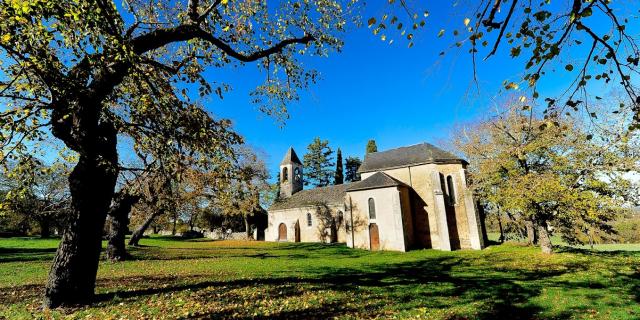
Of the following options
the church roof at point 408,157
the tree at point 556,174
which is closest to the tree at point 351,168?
the church roof at point 408,157

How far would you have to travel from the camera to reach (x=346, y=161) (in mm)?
68000

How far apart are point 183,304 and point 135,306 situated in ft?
3.91

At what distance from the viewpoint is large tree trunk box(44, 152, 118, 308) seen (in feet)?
24.6

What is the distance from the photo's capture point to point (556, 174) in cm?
1912

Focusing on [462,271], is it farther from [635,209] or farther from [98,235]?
[98,235]

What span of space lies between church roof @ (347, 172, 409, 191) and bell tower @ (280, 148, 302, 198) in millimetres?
17595

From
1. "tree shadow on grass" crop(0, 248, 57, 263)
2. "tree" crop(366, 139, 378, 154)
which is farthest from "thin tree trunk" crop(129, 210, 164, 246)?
"tree" crop(366, 139, 378, 154)

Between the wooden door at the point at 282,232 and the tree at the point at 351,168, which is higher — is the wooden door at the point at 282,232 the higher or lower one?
the lower one

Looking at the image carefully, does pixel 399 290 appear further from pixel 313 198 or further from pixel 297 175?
pixel 297 175

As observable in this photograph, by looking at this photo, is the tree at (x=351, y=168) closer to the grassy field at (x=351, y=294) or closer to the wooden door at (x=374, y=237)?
the wooden door at (x=374, y=237)

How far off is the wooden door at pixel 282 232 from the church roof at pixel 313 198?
258 cm

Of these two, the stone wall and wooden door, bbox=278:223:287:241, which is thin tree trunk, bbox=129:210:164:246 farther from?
wooden door, bbox=278:223:287:241

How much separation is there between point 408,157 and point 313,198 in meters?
15.0

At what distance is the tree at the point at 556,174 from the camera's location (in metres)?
17.6
